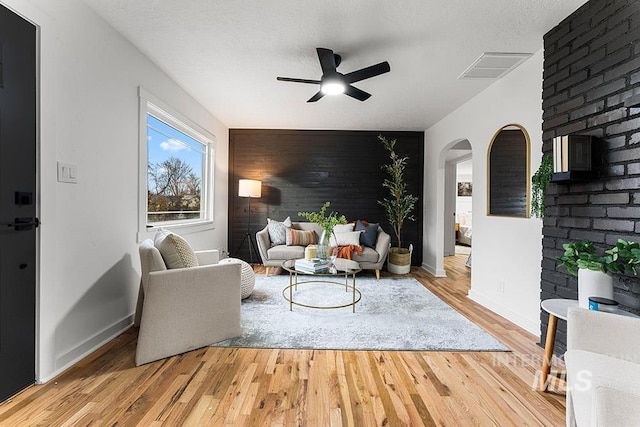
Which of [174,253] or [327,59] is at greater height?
[327,59]

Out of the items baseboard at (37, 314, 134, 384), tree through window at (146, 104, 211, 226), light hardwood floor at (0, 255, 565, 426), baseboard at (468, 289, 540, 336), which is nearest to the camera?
light hardwood floor at (0, 255, 565, 426)

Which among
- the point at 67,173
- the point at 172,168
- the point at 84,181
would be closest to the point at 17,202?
the point at 67,173

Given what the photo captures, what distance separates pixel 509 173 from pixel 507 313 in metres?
1.40

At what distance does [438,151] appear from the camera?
4703mm

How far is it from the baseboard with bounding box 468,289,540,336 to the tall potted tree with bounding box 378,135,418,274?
1.37 metres

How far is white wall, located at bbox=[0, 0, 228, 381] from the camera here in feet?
5.80

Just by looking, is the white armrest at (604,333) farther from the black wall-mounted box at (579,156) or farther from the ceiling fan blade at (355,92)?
the ceiling fan blade at (355,92)

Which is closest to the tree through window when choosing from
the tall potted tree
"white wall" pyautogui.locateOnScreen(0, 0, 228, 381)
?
"white wall" pyautogui.locateOnScreen(0, 0, 228, 381)

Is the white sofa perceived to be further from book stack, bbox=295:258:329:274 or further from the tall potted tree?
book stack, bbox=295:258:329:274

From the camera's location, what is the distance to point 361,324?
2664mm

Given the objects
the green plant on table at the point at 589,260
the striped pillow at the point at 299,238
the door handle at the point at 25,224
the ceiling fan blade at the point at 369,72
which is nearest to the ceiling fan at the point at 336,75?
the ceiling fan blade at the point at 369,72

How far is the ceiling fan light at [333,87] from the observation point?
265cm

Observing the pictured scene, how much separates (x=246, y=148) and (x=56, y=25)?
11.8 ft

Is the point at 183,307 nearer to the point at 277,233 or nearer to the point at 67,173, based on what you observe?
the point at 67,173
